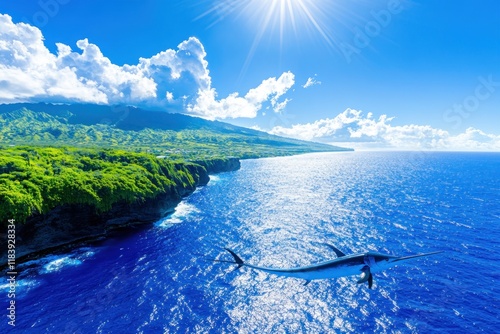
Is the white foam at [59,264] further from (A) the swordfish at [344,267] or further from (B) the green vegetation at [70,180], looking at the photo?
(A) the swordfish at [344,267]

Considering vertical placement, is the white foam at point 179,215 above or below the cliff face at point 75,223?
below

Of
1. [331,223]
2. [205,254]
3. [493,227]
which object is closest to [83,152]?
[205,254]

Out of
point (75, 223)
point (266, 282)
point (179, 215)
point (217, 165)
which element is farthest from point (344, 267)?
point (217, 165)

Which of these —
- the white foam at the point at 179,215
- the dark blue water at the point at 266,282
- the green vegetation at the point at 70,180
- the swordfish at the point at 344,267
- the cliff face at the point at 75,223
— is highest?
the swordfish at the point at 344,267

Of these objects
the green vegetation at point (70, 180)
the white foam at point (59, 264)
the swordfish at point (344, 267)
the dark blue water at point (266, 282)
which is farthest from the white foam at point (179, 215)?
the swordfish at point (344, 267)

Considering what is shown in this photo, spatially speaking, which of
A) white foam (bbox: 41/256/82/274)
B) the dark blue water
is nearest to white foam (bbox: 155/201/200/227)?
the dark blue water

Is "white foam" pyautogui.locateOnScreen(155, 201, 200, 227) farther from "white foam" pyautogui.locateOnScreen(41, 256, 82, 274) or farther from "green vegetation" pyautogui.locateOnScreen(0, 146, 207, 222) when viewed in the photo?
"white foam" pyautogui.locateOnScreen(41, 256, 82, 274)
